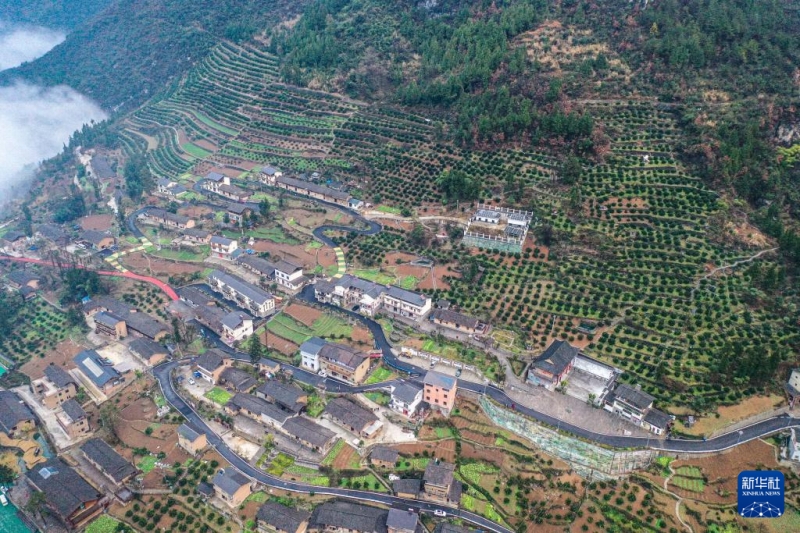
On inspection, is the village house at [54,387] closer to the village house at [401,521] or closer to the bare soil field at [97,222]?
the bare soil field at [97,222]

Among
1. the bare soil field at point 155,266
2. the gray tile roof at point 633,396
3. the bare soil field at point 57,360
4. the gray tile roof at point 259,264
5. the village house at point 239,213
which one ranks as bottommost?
the bare soil field at point 57,360

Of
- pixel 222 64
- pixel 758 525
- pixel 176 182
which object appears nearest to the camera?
pixel 758 525

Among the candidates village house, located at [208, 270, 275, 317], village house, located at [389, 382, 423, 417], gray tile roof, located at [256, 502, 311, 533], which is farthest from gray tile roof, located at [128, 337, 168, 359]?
village house, located at [389, 382, 423, 417]

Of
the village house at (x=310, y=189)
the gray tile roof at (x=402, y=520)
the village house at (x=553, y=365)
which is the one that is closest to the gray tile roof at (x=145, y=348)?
the village house at (x=310, y=189)

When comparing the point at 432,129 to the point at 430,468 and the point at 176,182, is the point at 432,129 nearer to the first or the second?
the point at 176,182

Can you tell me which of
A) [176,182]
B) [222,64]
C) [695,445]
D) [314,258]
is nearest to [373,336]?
[314,258]
